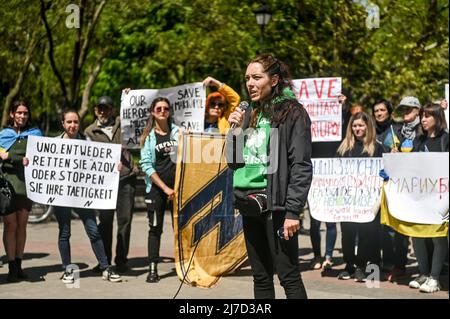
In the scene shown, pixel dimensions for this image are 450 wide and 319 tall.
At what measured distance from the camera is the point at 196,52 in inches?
811

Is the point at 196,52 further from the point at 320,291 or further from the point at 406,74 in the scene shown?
the point at 320,291

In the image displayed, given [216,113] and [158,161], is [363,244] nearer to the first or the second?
[216,113]

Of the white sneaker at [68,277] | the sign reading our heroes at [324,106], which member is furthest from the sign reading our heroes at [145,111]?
the white sneaker at [68,277]

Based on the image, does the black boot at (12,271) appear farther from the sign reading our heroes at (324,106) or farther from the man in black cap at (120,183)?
the sign reading our heroes at (324,106)

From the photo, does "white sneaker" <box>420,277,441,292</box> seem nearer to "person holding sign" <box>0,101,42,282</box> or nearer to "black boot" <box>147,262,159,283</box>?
"black boot" <box>147,262,159,283</box>

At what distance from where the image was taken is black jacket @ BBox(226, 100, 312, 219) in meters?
5.15

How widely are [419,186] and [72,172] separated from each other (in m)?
3.33

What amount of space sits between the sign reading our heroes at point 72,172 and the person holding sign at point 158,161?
0.32 meters

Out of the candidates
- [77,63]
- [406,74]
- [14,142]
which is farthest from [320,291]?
[406,74]

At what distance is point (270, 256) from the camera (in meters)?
5.45

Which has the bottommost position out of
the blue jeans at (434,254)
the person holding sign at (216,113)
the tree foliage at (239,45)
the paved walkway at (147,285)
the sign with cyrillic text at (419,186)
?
the paved walkway at (147,285)

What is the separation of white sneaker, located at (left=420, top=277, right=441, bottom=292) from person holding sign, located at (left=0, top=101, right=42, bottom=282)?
378 cm

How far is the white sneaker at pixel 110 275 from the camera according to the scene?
325 inches

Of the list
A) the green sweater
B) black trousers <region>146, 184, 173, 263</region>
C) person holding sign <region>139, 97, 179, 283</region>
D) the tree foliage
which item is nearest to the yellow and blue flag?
person holding sign <region>139, 97, 179, 283</region>
